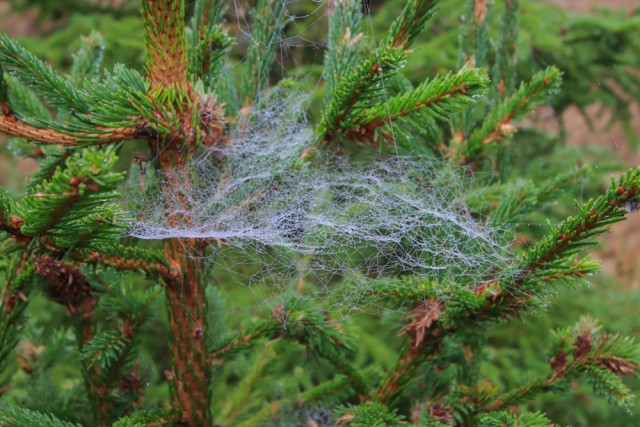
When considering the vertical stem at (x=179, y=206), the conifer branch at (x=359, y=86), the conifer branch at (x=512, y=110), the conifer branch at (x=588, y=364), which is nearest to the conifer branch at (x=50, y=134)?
the vertical stem at (x=179, y=206)

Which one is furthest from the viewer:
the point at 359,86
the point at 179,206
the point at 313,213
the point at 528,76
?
the point at 528,76

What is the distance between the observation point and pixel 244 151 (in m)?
1.43

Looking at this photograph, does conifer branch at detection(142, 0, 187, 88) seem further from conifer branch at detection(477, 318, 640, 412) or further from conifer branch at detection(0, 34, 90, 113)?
conifer branch at detection(477, 318, 640, 412)

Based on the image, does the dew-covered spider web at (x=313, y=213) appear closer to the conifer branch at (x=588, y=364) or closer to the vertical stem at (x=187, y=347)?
the vertical stem at (x=187, y=347)

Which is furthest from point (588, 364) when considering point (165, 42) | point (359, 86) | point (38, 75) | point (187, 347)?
point (38, 75)

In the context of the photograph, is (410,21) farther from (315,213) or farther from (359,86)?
(315,213)

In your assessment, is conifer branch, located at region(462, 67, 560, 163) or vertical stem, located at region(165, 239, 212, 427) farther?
conifer branch, located at region(462, 67, 560, 163)

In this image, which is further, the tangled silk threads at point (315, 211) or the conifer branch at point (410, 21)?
the tangled silk threads at point (315, 211)

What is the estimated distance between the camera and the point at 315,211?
1.39 meters

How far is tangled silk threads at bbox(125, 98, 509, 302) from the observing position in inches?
48.7

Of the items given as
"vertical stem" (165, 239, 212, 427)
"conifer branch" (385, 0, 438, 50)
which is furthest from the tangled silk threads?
"conifer branch" (385, 0, 438, 50)

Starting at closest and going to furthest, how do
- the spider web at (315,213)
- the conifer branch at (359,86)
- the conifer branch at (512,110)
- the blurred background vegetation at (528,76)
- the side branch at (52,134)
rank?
the conifer branch at (359,86) < the side branch at (52,134) < the spider web at (315,213) < the conifer branch at (512,110) < the blurred background vegetation at (528,76)

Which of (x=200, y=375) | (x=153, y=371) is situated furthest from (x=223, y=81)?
(x=153, y=371)

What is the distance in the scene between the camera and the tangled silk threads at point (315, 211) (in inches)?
48.7
